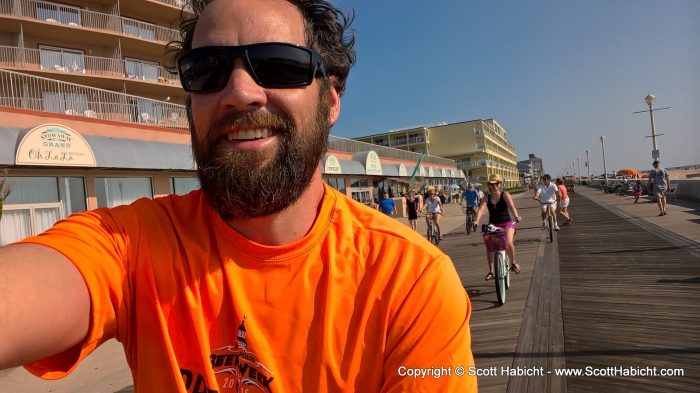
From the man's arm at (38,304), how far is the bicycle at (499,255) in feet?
18.5

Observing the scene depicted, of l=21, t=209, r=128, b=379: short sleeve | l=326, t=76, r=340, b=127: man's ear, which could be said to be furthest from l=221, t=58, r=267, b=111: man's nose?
l=21, t=209, r=128, b=379: short sleeve

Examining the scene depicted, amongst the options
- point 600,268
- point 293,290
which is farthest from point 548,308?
point 293,290

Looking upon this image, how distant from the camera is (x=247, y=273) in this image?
4.51 feet

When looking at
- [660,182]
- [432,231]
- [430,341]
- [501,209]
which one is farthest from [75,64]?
[660,182]

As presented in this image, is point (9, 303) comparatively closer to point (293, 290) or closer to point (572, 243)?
point (293, 290)

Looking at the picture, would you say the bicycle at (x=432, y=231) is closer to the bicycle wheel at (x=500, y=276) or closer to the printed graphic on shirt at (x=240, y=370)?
the bicycle wheel at (x=500, y=276)

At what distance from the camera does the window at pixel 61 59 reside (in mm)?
18641

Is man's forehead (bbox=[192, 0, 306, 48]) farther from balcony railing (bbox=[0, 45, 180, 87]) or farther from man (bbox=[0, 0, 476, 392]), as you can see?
balcony railing (bbox=[0, 45, 180, 87])

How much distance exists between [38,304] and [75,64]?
22.9 m

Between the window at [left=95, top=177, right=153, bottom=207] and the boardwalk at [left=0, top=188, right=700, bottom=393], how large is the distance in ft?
31.6

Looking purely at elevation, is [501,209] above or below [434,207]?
above

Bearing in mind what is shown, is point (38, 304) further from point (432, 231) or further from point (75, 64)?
A: point (75, 64)

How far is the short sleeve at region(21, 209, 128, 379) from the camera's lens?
1175 millimetres

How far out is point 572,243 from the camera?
10797 millimetres
